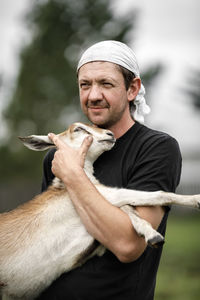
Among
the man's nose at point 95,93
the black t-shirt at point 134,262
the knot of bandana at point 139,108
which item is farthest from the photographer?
the knot of bandana at point 139,108

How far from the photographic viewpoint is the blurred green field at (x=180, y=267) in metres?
7.81

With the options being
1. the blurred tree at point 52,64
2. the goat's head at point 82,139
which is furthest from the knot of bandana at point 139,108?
the blurred tree at point 52,64

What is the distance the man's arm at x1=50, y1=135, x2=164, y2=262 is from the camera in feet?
10.3

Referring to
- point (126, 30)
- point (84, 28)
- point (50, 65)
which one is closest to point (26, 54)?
point (50, 65)

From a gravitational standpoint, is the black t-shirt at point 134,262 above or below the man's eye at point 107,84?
below

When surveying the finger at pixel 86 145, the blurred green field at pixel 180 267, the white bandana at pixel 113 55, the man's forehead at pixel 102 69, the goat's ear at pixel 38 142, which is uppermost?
the white bandana at pixel 113 55

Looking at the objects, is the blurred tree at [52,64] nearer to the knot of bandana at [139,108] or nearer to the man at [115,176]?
→ the knot of bandana at [139,108]

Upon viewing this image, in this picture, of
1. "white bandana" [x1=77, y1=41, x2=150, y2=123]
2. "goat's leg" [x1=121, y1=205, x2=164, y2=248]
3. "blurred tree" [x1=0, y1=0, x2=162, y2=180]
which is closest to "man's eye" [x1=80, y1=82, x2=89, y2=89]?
"white bandana" [x1=77, y1=41, x2=150, y2=123]

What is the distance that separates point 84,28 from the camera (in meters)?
24.2

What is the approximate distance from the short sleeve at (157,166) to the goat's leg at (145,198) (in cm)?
5

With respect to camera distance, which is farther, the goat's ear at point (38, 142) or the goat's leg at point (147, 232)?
the goat's ear at point (38, 142)

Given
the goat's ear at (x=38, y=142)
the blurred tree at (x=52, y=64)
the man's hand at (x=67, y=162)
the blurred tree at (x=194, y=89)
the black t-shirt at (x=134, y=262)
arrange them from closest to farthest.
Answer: the black t-shirt at (x=134, y=262) → the man's hand at (x=67, y=162) → the goat's ear at (x=38, y=142) → the blurred tree at (x=194, y=89) → the blurred tree at (x=52, y=64)

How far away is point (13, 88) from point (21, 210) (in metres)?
21.7

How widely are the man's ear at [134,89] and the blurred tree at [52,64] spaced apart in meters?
19.6
